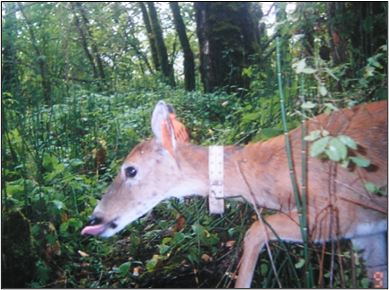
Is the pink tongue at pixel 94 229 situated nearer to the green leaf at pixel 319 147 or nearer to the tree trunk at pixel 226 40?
the green leaf at pixel 319 147

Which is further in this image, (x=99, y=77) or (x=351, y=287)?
(x=99, y=77)

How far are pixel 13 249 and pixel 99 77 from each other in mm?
4019

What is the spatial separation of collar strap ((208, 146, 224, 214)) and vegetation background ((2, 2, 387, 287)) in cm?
38

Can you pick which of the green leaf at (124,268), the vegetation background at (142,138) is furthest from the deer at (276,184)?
the green leaf at (124,268)

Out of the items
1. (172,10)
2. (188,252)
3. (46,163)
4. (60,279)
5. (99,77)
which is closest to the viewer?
(60,279)

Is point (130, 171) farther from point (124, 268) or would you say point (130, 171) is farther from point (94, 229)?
point (124, 268)

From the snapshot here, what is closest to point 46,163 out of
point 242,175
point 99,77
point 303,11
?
point 242,175

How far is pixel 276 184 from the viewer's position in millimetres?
2463

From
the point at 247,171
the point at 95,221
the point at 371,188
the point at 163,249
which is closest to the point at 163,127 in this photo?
the point at 247,171

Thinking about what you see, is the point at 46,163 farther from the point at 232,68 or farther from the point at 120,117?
the point at 232,68

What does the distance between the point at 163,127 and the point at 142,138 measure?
58.2 inches

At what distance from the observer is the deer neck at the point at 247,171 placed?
2.48 meters

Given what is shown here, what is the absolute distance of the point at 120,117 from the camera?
4.47 meters

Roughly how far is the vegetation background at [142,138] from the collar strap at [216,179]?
0.38 m
